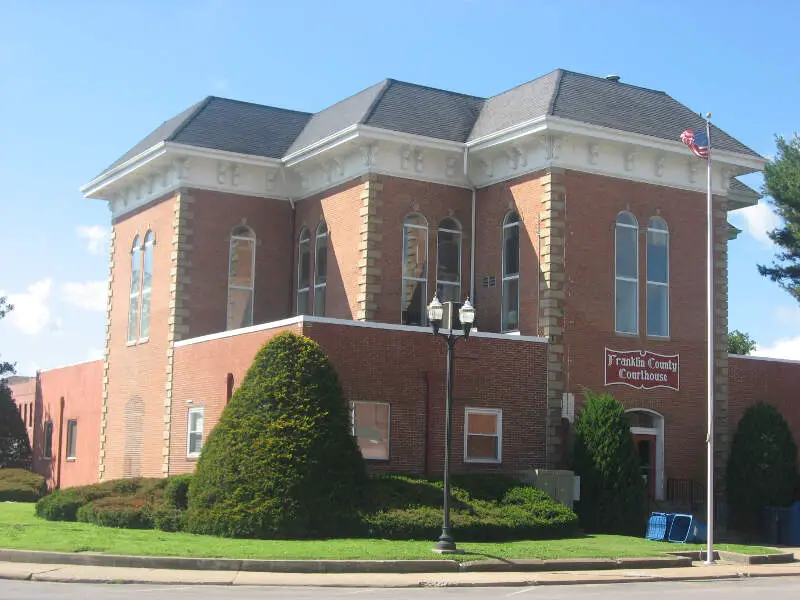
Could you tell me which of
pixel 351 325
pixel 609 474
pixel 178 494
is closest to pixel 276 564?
pixel 178 494

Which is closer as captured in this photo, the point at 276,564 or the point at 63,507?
the point at 276,564

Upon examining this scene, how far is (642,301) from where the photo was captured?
32469 millimetres

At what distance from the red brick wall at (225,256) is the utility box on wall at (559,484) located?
11.4m

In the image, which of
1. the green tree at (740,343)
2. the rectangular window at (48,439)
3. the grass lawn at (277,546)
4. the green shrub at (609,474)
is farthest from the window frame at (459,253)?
the green tree at (740,343)

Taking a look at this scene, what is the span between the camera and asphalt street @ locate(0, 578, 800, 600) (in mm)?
16531

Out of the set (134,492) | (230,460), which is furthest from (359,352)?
(134,492)

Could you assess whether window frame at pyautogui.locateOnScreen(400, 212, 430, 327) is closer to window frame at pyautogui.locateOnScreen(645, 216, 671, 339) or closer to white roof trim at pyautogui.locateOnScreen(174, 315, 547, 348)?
white roof trim at pyautogui.locateOnScreen(174, 315, 547, 348)

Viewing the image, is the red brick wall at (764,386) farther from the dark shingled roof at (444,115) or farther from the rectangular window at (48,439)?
the rectangular window at (48,439)

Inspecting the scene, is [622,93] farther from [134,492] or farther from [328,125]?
[134,492]

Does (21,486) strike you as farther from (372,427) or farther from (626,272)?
(626,272)

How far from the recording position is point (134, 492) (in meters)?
30.2

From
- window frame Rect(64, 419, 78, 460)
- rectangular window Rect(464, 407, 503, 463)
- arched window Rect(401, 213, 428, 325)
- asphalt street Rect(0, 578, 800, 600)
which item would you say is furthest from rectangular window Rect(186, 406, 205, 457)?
asphalt street Rect(0, 578, 800, 600)

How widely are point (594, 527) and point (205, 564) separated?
38.0ft

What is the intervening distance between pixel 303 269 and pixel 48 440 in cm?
1465
